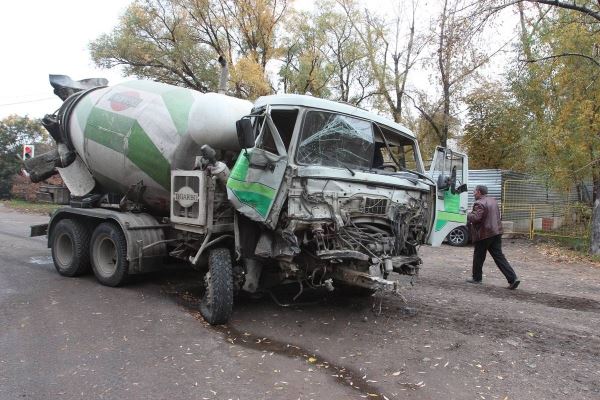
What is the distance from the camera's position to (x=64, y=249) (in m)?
8.25

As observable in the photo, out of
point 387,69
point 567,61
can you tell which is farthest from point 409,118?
point 567,61

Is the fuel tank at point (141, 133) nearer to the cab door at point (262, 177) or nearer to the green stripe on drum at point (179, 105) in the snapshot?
the green stripe on drum at point (179, 105)

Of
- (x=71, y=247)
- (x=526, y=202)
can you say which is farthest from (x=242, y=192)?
(x=526, y=202)

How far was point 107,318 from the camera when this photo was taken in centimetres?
575

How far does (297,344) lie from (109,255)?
4.11 metres

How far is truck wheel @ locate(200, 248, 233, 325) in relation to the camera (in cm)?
547

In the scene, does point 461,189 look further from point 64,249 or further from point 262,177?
point 64,249

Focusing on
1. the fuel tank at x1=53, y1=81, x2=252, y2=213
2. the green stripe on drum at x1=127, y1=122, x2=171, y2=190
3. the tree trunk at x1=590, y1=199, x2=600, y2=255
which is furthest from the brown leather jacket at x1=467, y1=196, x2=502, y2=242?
the tree trunk at x1=590, y1=199, x2=600, y2=255

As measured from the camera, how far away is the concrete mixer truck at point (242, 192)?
205 inches

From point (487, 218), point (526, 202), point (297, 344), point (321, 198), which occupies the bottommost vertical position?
point (297, 344)

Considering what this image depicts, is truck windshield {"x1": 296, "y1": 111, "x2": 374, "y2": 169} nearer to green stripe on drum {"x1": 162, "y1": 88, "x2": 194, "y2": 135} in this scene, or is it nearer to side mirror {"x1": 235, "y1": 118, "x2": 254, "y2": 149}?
side mirror {"x1": 235, "y1": 118, "x2": 254, "y2": 149}

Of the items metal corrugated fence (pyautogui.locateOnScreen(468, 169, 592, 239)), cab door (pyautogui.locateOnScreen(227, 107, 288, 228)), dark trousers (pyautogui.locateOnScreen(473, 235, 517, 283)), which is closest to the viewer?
cab door (pyautogui.locateOnScreen(227, 107, 288, 228))

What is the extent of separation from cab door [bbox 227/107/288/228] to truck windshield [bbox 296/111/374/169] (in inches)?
11.4

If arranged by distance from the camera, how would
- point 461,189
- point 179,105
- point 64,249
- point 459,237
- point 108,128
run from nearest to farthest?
point 461,189
point 179,105
point 108,128
point 64,249
point 459,237
